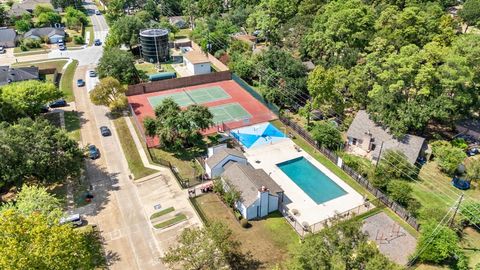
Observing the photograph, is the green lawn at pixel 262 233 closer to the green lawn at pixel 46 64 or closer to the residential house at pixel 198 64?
the residential house at pixel 198 64

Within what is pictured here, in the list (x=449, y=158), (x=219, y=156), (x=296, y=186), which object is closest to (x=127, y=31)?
(x=219, y=156)

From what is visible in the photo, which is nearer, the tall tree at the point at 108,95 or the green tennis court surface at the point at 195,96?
the tall tree at the point at 108,95

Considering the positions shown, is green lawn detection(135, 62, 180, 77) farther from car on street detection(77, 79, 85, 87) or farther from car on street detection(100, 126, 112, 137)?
car on street detection(100, 126, 112, 137)

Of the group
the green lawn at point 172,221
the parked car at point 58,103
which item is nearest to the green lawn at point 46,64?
the parked car at point 58,103

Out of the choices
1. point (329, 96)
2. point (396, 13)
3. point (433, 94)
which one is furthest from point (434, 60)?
point (396, 13)

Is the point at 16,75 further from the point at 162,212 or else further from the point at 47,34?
the point at 162,212

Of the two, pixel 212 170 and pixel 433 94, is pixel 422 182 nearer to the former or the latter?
pixel 433 94

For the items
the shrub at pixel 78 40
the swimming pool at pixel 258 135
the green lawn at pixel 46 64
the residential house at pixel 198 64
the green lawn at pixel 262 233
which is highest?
the shrub at pixel 78 40
